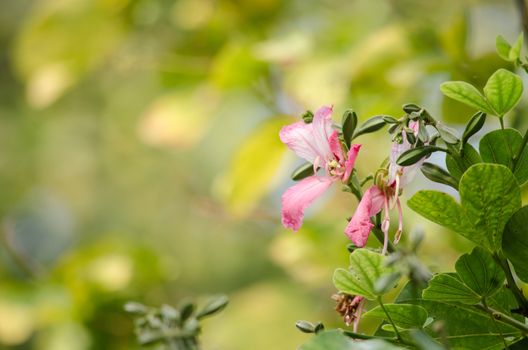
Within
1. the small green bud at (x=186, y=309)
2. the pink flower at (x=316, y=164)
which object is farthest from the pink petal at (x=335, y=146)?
the small green bud at (x=186, y=309)

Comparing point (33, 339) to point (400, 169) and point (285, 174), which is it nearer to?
point (285, 174)

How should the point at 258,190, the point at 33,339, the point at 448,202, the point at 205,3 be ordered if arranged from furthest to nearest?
the point at 33,339 → the point at 205,3 → the point at 258,190 → the point at 448,202

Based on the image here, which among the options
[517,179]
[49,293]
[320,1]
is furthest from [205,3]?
[517,179]

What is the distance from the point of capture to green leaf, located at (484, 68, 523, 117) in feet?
0.89

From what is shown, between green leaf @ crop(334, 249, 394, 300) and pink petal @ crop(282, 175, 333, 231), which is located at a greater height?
pink petal @ crop(282, 175, 333, 231)

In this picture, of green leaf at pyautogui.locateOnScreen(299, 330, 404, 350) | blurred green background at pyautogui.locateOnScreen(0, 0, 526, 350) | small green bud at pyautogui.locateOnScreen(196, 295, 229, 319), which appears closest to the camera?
green leaf at pyautogui.locateOnScreen(299, 330, 404, 350)

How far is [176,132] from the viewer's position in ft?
2.87

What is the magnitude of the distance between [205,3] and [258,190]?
1.15ft

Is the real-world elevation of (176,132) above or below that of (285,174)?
above

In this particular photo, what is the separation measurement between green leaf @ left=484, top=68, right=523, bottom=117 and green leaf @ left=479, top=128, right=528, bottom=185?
0.04ft

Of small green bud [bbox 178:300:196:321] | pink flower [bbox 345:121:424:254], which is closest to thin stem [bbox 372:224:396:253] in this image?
pink flower [bbox 345:121:424:254]

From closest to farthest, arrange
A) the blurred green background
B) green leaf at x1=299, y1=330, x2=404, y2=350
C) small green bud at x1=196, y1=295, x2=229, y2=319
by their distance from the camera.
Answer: green leaf at x1=299, y1=330, x2=404, y2=350, small green bud at x1=196, y1=295, x2=229, y2=319, the blurred green background

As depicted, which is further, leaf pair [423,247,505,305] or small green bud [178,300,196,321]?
small green bud [178,300,196,321]

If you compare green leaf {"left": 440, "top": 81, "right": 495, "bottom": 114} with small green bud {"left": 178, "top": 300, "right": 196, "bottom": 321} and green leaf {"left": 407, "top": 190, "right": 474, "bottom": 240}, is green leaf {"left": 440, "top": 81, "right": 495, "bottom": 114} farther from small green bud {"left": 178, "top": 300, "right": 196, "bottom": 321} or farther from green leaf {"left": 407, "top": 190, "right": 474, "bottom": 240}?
small green bud {"left": 178, "top": 300, "right": 196, "bottom": 321}
